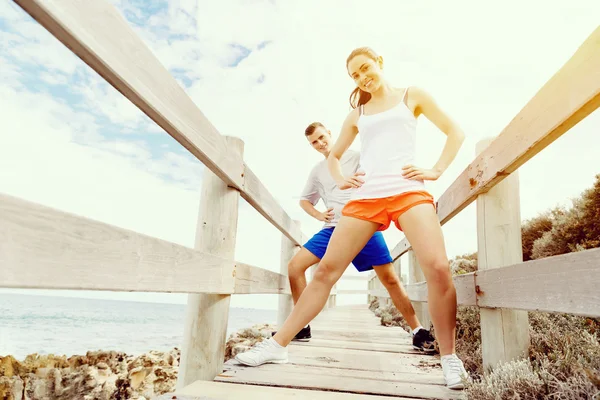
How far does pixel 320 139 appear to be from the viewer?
378 centimetres

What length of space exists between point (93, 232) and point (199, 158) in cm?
94

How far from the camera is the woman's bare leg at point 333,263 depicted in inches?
94.6

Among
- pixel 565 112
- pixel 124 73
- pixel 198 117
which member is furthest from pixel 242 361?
pixel 565 112

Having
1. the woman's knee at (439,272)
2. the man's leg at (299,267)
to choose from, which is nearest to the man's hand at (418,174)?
the woman's knee at (439,272)

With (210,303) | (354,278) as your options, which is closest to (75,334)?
(354,278)

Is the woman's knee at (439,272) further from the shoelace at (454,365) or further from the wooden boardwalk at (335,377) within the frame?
the wooden boardwalk at (335,377)

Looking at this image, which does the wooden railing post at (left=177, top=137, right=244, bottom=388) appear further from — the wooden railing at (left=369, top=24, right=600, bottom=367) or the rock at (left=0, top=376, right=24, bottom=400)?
the wooden railing at (left=369, top=24, right=600, bottom=367)

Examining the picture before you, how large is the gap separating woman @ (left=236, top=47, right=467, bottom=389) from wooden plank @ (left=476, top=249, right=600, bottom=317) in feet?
1.07

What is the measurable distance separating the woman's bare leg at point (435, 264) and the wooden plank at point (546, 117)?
404mm

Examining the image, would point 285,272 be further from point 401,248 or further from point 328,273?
point 328,273

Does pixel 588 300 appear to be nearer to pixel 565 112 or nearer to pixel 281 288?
pixel 565 112

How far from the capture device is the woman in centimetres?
223

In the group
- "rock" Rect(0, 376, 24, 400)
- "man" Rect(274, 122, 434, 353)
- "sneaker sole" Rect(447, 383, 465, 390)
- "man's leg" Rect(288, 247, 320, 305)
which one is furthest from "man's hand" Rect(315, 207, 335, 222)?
"rock" Rect(0, 376, 24, 400)

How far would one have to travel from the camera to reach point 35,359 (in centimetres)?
313
